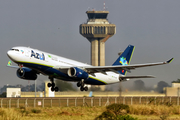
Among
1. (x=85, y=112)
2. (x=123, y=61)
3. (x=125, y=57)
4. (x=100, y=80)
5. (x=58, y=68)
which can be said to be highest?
(x=125, y=57)

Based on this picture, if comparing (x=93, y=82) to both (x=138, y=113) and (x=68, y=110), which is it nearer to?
(x=68, y=110)

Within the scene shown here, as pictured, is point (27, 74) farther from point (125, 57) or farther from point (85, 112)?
point (125, 57)

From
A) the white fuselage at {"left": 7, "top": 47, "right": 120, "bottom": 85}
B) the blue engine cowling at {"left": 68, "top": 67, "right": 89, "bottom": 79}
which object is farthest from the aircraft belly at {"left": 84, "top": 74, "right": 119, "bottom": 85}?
the blue engine cowling at {"left": 68, "top": 67, "right": 89, "bottom": 79}

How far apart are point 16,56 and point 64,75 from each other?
7580 millimetres

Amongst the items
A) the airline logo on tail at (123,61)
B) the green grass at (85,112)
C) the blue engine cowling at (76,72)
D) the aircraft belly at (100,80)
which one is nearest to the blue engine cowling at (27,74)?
the green grass at (85,112)

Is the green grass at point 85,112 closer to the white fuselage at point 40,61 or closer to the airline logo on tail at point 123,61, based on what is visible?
the white fuselage at point 40,61

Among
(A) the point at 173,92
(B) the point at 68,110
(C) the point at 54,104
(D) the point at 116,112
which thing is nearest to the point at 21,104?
(C) the point at 54,104

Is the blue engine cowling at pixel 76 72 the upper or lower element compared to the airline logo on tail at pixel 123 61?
lower

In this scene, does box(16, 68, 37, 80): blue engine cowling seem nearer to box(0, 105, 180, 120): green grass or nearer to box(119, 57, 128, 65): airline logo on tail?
box(0, 105, 180, 120): green grass

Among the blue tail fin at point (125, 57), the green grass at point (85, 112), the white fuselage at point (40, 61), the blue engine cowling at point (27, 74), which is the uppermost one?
the blue tail fin at point (125, 57)

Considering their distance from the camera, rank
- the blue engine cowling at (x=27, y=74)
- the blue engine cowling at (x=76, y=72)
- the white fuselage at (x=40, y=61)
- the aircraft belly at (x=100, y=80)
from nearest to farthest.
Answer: the white fuselage at (x=40, y=61) < the blue engine cowling at (x=76, y=72) < the blue engine cowling at (x=27, y=74) < the aircraft belly at (x=100, y=80)

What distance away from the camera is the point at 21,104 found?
192ft

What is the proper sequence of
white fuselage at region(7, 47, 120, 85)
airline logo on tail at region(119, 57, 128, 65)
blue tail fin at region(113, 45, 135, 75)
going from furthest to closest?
airline logo on tail at region(119, 57, 128, 65) → blue tail fin at region(113, 45, 135, 75) → white fuselage at region(7, 47, 120, 85)

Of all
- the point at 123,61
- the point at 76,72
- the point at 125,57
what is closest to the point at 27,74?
the point at 76,72
